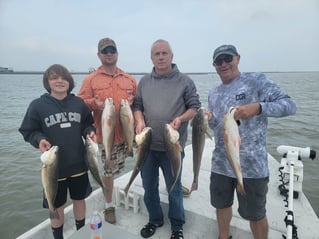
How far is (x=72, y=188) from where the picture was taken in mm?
3566

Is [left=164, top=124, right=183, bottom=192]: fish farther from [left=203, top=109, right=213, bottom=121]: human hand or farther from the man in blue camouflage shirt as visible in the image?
the man in blue camouflage shirt

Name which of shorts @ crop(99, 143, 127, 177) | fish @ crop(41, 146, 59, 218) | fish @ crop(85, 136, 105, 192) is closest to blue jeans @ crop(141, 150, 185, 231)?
shorts @ crop(99, 143, 127, 177)

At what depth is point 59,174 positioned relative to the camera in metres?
3.36

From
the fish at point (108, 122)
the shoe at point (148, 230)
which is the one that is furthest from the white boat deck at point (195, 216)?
the fish at point (108, 122)

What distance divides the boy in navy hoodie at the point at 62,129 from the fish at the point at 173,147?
100 centimetres

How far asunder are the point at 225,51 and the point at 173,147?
52.4 inches

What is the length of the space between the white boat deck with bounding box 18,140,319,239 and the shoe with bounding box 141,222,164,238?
8cm

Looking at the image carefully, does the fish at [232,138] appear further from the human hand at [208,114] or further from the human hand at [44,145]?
the human hand at [44,145]

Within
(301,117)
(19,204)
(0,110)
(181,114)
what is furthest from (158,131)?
(0,110)

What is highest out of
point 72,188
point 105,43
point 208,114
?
point 105,43

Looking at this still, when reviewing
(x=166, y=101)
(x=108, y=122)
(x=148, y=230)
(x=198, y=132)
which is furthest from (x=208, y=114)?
(x=148, y=230)

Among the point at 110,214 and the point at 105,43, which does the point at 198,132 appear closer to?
the point at 105,43

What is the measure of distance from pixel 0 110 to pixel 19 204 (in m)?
16.8

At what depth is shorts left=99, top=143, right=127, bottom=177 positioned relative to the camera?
13.8 feet
